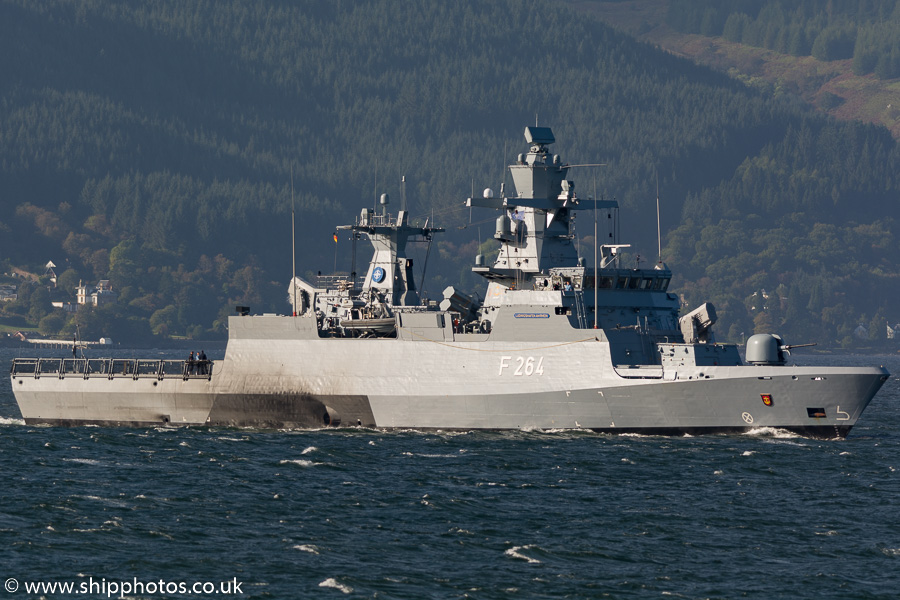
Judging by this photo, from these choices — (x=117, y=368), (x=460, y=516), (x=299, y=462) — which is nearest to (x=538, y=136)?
(x=299, y=462)

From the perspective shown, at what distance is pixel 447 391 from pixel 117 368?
11.6 metres

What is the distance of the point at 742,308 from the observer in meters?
157

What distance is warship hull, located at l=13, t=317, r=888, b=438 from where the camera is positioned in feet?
107

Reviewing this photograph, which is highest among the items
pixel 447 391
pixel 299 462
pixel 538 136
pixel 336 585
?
pixel 538 136

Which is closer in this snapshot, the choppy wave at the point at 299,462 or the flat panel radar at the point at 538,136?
the choppy wave at the point at 299,462

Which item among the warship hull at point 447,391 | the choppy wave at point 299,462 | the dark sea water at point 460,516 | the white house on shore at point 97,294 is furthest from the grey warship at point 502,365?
the white house on shore at point 97,294

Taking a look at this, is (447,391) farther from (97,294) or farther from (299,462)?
(97,294)

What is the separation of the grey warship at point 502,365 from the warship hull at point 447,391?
4 centimetres

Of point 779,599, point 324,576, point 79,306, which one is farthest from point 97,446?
point 79,306

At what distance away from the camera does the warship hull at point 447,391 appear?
32719 millimetres

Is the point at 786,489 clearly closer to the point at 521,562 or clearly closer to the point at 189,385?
the point at 521,562

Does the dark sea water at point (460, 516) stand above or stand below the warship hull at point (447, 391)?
below

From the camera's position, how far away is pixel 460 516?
24984 mm

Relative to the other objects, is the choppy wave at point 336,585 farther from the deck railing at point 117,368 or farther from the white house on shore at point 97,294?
the white house on shore at point 97,294
